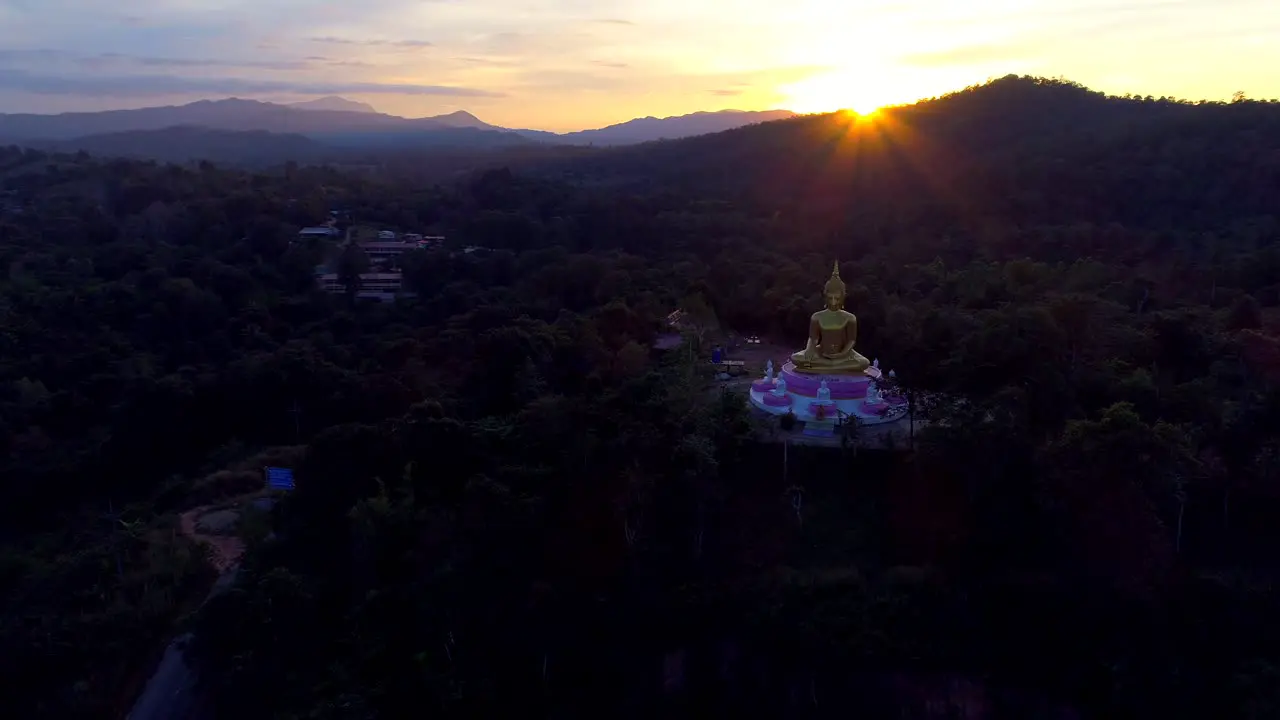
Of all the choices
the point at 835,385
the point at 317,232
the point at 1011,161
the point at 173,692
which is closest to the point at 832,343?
the point at 835,385

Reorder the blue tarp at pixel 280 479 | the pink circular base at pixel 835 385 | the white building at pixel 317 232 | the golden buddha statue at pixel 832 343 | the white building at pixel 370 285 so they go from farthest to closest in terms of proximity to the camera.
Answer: the white building at pixel 317 232 → the white building at pixel 370 285 → the blue tarp at pixel 280 479 → the golden buddha statue at pixel 832 343 → the pink circular base at pixel 835 385

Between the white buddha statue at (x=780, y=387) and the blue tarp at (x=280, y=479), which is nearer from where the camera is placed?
the white buddha statue at (x=780, y=387)

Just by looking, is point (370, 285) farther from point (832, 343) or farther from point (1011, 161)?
point (1011, 161)

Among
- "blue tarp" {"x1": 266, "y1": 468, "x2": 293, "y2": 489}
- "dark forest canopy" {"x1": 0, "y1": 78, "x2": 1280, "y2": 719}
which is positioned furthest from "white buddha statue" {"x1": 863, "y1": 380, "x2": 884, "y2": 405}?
"blue tarp" {"x1": 266, "y1": 468, "x2": 293, "y2": 489}

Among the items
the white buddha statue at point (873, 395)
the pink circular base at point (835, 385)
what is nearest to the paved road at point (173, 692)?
the pink circular base at point (835, 385)

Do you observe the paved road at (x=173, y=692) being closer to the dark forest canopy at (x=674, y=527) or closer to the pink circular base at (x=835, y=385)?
the dark forest canopy at (x=674, y=527)

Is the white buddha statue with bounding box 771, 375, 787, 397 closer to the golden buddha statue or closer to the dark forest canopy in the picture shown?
the golden buddha statue
